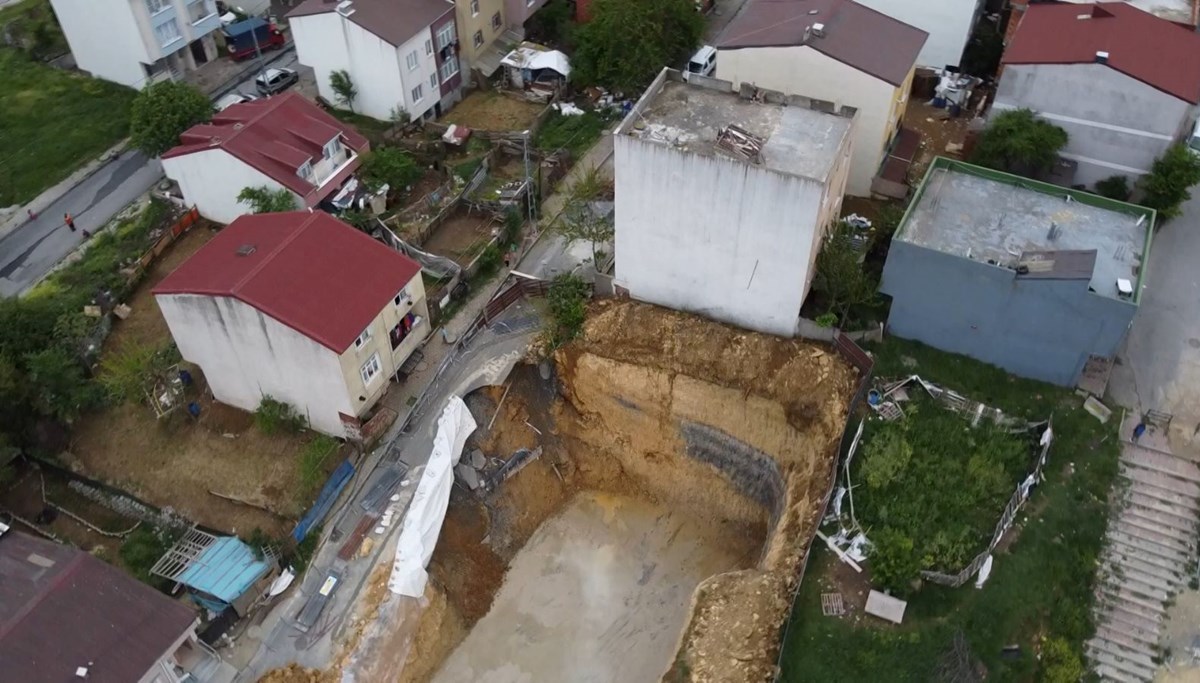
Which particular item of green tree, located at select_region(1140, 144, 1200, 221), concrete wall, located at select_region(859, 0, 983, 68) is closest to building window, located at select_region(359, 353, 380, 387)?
green tree, located at select_region(1140, 144, 1200, 221)

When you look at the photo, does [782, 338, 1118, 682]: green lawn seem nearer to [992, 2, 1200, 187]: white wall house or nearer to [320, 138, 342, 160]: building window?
[992, 2, 1200, 187]: white wall house

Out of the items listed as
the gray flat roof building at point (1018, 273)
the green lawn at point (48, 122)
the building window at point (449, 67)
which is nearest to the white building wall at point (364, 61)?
the building window at point (449, 67)

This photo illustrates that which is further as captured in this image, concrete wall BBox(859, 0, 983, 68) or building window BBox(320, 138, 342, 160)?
concrete wall BBox(859, 0, 983, 68)

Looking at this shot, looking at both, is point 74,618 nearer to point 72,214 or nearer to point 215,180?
point 215,180

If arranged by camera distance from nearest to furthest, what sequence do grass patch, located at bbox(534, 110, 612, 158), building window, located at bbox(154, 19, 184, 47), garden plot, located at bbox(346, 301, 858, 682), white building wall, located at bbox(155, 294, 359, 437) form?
1. garden plot, located at bbox(346, 301, 858, 682)
2. white building wall, located at bbox(155, 294, 359, 437)
3. grass patch, located at bbox(534, 110, 612, 158)
4. building window, located at bbox(154, 19, 184, 47)

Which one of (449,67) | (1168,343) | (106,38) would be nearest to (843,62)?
(1168,343)

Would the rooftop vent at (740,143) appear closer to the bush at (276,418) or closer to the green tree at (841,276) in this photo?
the green tree at (841,276)

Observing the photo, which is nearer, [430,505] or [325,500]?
[430,505]
